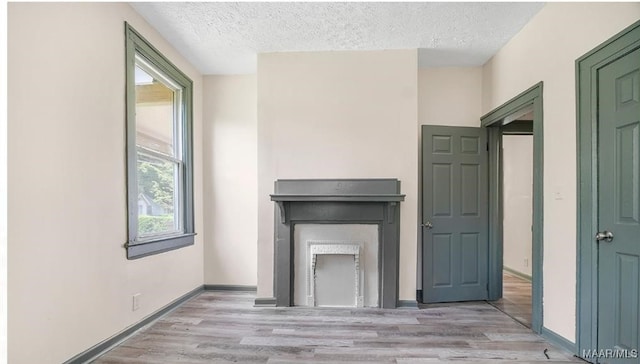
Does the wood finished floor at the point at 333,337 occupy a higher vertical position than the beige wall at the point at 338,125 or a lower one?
lower

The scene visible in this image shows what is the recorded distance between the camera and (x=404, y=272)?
3195mm

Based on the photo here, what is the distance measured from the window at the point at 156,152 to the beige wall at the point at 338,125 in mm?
922

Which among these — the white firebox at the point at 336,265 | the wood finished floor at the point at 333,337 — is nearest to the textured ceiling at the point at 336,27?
the white firebox at the point at 336,265

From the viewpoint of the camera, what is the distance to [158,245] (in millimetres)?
2840

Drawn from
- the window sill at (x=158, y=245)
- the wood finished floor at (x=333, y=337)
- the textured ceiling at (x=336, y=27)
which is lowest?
the wood finished floor at (x=333, y=337)

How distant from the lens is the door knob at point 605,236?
1.93 meters

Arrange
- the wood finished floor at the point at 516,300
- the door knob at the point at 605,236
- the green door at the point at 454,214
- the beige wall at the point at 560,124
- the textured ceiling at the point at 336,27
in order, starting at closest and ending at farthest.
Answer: the door knob at the point at 605,236 → the beige wall at the point at 560,124 → the textured ceiling at the point at 336,27 → the wood finished floor at the point at 516,300 → the green door at the point at 454,214

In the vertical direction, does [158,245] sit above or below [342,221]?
below

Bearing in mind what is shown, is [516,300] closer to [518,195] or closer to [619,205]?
[518,195]

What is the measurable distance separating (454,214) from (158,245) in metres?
3.17

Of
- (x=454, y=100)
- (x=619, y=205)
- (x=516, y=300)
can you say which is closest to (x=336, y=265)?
(x=516, y=300)

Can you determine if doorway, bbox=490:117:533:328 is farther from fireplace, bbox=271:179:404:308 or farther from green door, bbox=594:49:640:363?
green door, bbox=594:49:640:363

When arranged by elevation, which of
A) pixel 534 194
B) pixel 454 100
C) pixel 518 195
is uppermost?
pixel 454 100

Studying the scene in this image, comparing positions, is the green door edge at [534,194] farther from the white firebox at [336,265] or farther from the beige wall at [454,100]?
the white firebox at [336,265]
